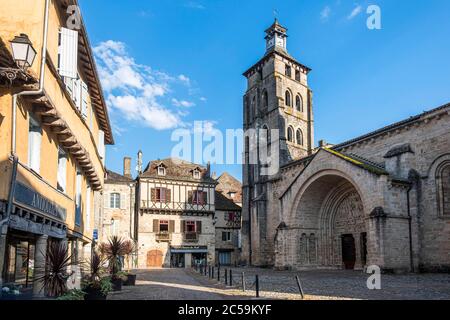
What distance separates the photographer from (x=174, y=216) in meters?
39.0

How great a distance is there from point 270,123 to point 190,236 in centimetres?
1268

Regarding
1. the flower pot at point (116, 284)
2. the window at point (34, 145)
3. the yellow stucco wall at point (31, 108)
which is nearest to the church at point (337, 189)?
the flower pot at point (116, 284)

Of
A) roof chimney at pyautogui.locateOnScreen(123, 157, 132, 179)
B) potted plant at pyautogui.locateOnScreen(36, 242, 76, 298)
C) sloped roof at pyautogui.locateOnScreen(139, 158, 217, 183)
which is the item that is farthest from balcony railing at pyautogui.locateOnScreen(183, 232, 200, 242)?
potted plant at pyautogui.locateOnScreen(36, 242, 76, 298)

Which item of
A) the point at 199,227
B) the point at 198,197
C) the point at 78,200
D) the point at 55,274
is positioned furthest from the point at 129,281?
the point at 198,197

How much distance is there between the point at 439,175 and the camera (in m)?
20.5

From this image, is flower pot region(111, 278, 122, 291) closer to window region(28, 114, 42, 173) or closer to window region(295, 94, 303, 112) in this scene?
window region(28, 114, 42, 173)

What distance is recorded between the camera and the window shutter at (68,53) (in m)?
11.0

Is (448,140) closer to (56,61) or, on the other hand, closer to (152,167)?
(56,61)

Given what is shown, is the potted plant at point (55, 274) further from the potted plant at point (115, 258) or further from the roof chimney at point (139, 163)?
the roof chimney at point (139, 163)

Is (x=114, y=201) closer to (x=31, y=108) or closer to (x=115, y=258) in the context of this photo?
(x=115, y=258)

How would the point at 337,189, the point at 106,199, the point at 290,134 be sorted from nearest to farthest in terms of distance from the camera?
the point at 337,189 < the point at 106,199 < the point at 290,134

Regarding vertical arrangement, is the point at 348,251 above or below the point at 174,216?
below

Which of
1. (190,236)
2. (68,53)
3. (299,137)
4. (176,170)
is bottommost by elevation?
(190,236)
